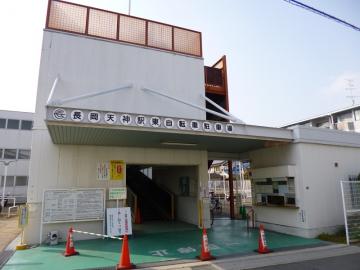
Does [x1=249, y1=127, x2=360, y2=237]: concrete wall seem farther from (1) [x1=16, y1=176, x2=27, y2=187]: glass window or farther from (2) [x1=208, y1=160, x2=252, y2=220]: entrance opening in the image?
(1) [x1=16, y1=176, x2=27, y2=187]: glass window

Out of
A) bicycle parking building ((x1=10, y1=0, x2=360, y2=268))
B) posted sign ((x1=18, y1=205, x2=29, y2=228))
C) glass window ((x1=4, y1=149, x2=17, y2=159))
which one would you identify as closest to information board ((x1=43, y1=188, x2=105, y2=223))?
bicycle parking building ((x1=10, y1=0, x2=360, y2=268))

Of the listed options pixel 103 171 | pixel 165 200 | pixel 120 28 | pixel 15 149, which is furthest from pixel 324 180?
pixel 15 149

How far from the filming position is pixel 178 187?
1496 cm

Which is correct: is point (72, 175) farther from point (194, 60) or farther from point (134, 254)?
point (194, 60)

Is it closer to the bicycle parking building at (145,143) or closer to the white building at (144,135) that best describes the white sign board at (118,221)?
the bicycle parking building at (145,143)

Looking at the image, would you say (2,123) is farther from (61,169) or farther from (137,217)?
(61,169)

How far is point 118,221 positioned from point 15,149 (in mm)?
19678

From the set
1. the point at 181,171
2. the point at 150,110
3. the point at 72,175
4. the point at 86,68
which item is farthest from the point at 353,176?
the point at 86,68

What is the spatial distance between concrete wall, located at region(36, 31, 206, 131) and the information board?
2.81m

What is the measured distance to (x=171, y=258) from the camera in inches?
280

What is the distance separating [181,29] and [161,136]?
7058 mm

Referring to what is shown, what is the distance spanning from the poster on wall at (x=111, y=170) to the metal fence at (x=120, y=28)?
5657mm

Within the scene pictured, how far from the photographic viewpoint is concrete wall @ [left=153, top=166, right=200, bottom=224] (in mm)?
12805

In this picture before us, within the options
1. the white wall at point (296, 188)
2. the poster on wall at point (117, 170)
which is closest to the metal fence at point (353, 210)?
the white wall at point (296, 188)
